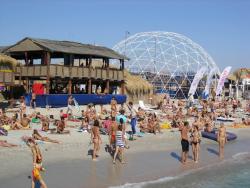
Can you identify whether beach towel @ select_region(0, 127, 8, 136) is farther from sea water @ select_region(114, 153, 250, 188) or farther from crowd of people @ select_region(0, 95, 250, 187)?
sea water @ select_region(114, 153, 250, 188)

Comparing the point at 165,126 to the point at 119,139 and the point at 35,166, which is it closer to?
the point at 119,139

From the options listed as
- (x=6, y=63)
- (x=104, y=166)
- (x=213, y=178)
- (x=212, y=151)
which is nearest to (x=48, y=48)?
(x=6, y=63)

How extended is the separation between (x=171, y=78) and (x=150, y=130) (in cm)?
3558

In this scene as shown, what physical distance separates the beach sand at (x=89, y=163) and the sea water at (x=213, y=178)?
11.6 inches

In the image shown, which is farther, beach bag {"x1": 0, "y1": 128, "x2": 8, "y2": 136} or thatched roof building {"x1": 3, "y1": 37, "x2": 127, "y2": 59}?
thatched roof building {"x1": 3, "y1": 37, "x2": 127, "y2": 59}

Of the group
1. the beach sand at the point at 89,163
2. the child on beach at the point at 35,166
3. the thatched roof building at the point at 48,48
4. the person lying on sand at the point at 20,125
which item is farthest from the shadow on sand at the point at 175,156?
the thatched roof building at the point at 48,48

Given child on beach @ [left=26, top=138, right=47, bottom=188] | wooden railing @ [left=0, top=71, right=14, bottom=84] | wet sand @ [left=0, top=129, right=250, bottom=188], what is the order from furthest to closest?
wooden railing @ [left=0, top=71, right=14, bottom=84] < wet sand @ [left=0, top=129, right=250, bottom=188] < child on beach @ [left=26, top=138, right=47, bottom=188]

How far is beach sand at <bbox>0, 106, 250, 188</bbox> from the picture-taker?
33.3ft

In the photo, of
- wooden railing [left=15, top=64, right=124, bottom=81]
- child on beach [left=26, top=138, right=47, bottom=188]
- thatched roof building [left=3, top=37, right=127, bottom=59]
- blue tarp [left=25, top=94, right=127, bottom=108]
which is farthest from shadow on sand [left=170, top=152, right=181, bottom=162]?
thatched roof building [left=3, top=37, right=127, bottom=59]

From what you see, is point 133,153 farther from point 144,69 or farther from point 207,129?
point 144,69

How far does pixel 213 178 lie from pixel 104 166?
316cm

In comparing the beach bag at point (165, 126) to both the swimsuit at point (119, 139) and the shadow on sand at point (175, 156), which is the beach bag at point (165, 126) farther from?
the swimsuit at point (119, 139)

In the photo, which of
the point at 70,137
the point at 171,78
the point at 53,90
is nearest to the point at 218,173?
the point at 70,137

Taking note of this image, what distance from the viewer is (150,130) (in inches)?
745
